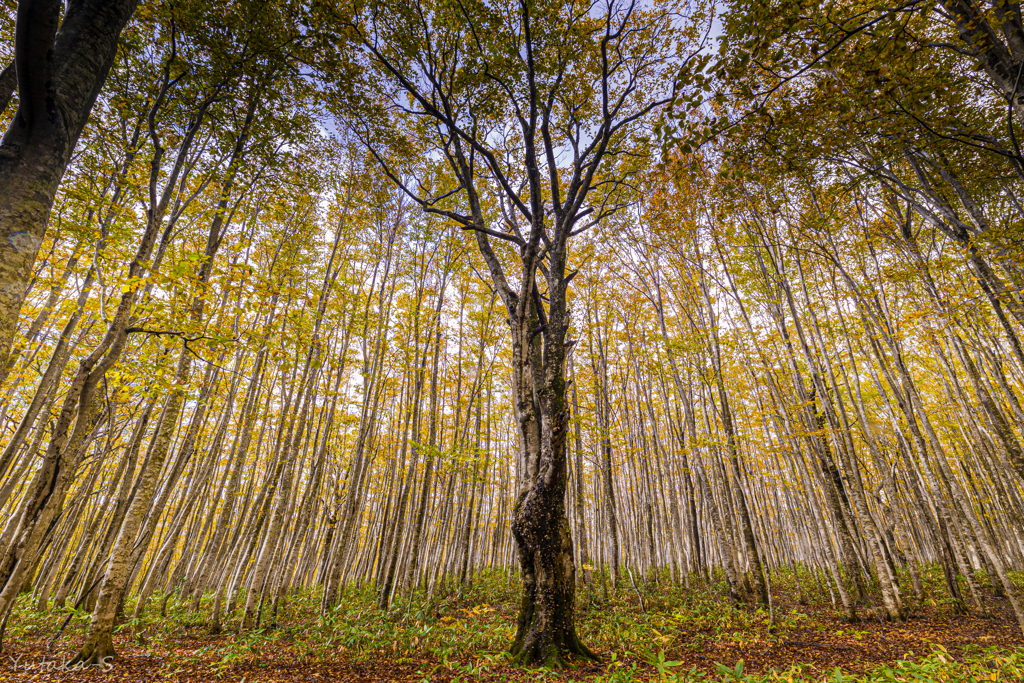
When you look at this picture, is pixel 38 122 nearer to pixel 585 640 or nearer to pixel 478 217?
pixel 478 217

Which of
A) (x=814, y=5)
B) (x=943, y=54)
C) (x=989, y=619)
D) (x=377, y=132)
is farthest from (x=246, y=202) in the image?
(x=989, y=619)

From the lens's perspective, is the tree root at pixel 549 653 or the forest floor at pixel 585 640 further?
the forest floor at pixel 585 640

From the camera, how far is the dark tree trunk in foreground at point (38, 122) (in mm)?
1680

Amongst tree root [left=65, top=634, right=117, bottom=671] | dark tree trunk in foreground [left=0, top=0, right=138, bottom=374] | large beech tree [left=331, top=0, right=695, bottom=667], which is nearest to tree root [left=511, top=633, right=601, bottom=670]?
large beech tree [left=331, top=0, right=695, bottom=667]

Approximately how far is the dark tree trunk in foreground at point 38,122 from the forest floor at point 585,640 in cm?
500

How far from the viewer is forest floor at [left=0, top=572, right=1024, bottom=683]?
447 centimetres

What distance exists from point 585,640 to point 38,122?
8577 millimetres

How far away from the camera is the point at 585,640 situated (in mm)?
6676

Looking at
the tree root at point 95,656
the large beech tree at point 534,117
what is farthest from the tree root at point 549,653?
the tree root at point 95,656

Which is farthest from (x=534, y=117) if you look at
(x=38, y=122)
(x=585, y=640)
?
(x=585, y=640)

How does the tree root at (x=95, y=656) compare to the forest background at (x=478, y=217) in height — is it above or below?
below

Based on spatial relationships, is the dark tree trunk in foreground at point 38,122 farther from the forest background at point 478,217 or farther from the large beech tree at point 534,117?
the large beech tree at point 534,117

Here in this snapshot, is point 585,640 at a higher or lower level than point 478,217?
lower

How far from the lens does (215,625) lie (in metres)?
7.37
